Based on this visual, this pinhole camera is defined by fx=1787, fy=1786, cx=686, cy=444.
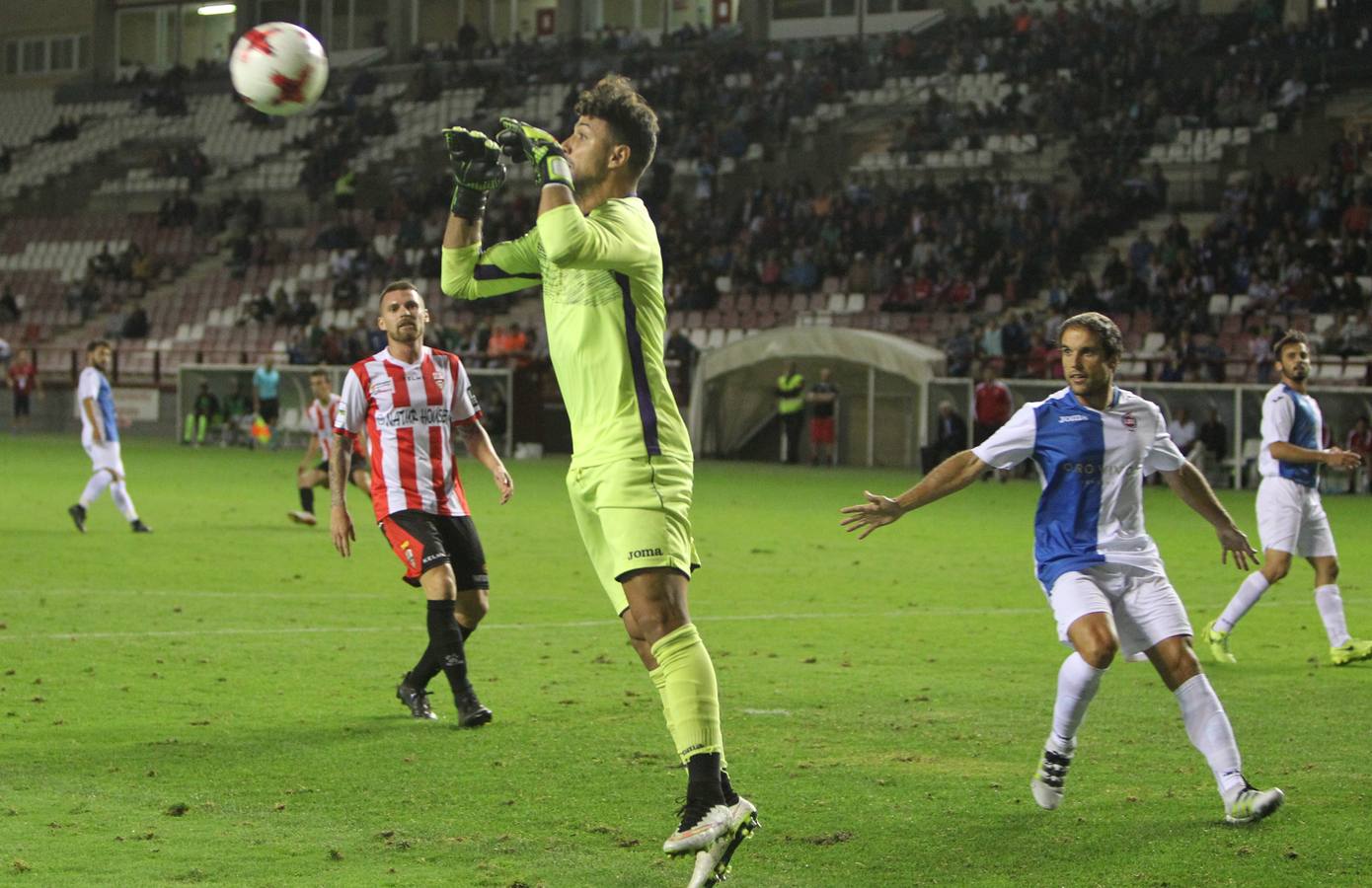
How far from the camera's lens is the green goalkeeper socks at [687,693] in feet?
18.4

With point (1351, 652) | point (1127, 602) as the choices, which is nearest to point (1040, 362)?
point (1351, 652)

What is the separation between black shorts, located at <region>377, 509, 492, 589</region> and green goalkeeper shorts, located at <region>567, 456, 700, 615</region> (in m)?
3.00

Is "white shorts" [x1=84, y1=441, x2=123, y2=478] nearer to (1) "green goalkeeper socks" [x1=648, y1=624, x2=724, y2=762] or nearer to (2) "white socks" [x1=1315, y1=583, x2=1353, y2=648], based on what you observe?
(2) "white socks" [x1=1315, y1=583, x2=1353, y2=648]

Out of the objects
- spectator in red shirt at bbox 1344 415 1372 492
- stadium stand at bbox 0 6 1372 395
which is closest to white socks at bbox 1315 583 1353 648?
spectator in red shirt at bbox 1344 415 1372 492

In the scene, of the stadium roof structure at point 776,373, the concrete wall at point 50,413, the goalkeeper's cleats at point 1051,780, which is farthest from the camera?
A: the concrete wall at point 50,413

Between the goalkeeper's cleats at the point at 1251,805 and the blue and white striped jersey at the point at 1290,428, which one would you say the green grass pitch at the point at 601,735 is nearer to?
the goalkeeper's cleats at the point at 1251,805

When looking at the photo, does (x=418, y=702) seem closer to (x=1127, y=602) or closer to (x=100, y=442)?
(x=1127, y=602)

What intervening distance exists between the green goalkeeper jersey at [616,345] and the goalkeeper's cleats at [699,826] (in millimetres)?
1128

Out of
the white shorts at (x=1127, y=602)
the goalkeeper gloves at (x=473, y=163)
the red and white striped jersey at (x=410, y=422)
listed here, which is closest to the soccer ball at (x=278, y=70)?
the red and white striped jersey at (x=410, y=422)

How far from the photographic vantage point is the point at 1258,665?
10570 mm

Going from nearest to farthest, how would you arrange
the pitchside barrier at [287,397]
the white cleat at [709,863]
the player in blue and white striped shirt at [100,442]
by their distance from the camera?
the white cleat at [709,863] < the player in blue and white striped shirt at [100,442] < the pitchside barrier at [287,397]

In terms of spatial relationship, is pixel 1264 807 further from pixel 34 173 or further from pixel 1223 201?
pixel 34 173

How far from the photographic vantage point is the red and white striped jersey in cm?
895

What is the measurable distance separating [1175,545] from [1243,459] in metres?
9.59
